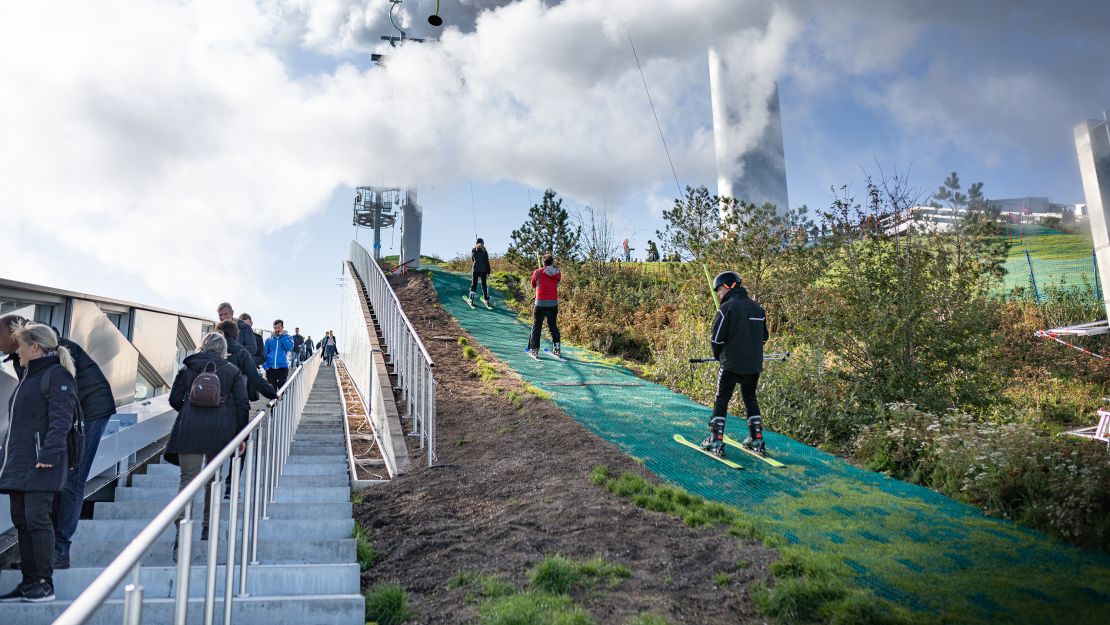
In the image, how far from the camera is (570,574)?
3.94 metres

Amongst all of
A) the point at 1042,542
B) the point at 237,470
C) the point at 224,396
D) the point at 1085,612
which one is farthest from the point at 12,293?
the point at 1042,542

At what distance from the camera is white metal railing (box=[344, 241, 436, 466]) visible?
761 centimetres

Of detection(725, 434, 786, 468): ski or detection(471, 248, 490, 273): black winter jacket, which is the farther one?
detection(471, 248, 490, 273): black winter jacket

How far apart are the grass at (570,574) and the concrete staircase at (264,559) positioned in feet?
3.22

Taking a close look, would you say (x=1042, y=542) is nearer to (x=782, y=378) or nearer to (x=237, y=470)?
(x=782, y=378)

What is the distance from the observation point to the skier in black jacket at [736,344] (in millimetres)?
6176

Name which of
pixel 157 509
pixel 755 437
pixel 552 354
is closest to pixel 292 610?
pixel 157 509

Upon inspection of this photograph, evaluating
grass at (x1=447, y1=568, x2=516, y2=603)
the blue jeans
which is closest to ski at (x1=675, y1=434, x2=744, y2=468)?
grass at (x1=447, y1=568, x2=516, y2=603)

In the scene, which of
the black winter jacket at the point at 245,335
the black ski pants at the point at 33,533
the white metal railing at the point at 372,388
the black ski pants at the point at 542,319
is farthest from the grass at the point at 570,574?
the black ski pants at the point at 542,319

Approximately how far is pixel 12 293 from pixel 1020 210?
602 centimetres

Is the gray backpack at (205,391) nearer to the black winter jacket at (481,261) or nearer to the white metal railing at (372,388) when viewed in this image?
the white metal railing at (372,388)

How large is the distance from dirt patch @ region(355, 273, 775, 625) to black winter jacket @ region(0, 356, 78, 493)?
197 cm

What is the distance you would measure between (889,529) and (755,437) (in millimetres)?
1817

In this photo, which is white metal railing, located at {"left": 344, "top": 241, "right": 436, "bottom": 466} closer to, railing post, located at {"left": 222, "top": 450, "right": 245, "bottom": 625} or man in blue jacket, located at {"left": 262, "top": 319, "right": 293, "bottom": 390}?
man in blue jacket, located at {"left": 262, "top": 319, "right": 293, "bottom": 390}
